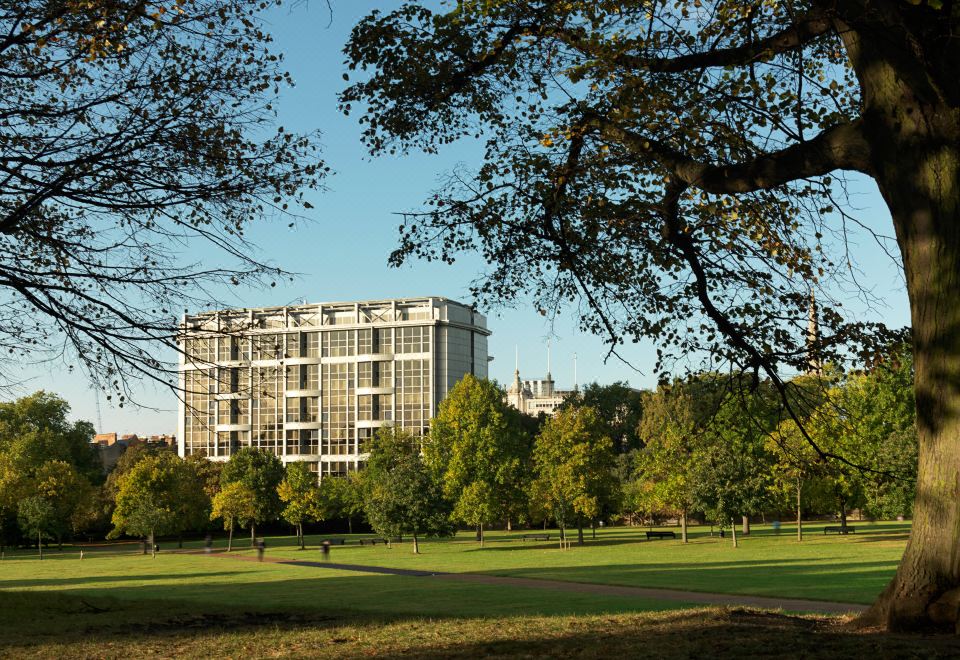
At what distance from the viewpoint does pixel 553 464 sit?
63656 mm

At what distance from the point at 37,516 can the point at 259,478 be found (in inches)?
639

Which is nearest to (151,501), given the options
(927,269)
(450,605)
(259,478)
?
(259,478)

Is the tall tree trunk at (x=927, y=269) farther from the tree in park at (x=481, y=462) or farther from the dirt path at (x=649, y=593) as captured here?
the tree in park at (x=481, y=462)

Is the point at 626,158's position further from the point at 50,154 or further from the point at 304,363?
the point at 304,363

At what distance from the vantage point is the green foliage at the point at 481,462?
6431 centimetres

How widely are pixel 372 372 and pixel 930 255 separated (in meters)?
124

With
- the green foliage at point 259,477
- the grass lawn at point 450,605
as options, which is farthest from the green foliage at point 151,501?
the green foliage at point 259,477

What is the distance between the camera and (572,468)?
61.8m

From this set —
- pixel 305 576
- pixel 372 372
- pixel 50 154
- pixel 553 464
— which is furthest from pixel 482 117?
pixel 372 372

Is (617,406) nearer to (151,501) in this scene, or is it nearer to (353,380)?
(353,380)

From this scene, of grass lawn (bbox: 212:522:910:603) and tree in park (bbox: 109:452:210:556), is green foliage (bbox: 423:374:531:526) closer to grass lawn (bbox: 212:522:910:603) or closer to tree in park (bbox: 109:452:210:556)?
grass lawn (bbox: 212:522:910:603)

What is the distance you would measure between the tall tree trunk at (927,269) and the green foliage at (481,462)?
55063mm

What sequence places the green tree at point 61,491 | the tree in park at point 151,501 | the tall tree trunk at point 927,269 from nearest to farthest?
the tall tree trunk at point 927,269, the tree in park at point 151,501, the green tree at point 61,491

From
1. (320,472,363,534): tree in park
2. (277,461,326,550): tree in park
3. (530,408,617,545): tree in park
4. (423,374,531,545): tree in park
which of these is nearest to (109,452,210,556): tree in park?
(277,461,326,550): tree in park
